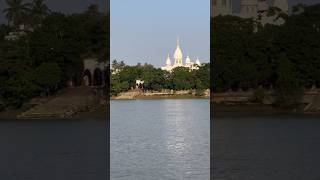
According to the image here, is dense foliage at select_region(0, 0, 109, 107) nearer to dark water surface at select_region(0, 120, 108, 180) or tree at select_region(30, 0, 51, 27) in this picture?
tree at select_region(30, 0, 51, 27)

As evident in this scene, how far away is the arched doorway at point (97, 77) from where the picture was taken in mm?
38944

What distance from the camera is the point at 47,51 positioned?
37.9 m

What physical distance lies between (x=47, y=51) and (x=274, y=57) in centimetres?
1281

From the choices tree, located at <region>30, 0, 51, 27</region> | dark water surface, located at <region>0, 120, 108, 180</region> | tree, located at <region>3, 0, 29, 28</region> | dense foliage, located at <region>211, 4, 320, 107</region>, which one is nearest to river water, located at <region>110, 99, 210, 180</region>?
dark water surface, located at <region>0, 120, 108, 180</region>

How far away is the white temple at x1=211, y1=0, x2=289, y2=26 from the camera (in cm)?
4162

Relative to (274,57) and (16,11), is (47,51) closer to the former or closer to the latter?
(16,11)

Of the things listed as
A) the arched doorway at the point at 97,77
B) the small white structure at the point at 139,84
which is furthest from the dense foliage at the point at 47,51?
the small white structure at the point at 139,84

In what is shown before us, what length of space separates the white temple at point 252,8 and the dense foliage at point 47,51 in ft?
26.2

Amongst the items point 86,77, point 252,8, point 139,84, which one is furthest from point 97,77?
point 139,84

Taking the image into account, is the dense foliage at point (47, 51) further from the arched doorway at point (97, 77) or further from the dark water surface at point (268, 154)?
the dark water surface at point (268, 154)

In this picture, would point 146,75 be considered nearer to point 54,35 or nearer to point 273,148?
point 54,35

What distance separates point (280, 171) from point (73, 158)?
5.37 metres

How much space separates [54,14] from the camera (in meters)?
40.6

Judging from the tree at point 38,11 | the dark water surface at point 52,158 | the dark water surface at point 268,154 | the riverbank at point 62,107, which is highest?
the tree at point 38,11
